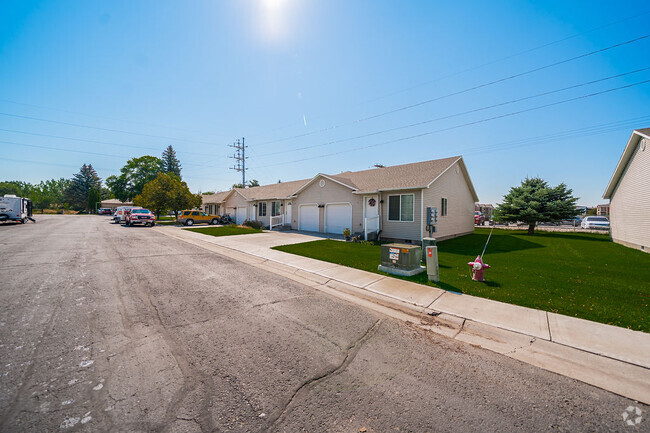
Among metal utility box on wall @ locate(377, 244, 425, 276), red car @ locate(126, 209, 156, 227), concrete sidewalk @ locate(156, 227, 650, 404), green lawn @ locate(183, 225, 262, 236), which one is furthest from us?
red car @ locate(126, 209, 156, 227)

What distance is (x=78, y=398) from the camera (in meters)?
2.52

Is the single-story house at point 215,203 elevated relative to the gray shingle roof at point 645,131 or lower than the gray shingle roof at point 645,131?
lower

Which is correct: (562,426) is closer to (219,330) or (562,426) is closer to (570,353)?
(570,353)

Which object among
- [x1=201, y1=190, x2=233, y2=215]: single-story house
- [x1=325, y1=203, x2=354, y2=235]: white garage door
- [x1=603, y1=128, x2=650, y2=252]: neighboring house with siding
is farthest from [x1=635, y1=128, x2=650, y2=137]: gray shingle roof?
[x1=201, y1=190, x2=233, y2=215]: single-story house

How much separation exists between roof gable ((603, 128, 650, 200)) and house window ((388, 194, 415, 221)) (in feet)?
35.9

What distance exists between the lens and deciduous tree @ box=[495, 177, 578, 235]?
20734 mm

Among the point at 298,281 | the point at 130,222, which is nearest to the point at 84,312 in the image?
Result: the point at 298,281

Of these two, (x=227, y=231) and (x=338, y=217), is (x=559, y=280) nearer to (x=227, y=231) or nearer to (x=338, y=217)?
(x=338, y=217)

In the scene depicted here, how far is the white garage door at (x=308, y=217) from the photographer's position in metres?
20.0

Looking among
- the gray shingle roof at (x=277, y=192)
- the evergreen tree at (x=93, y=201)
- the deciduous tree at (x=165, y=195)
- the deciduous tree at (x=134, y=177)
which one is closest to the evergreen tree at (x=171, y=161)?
the deciduous tree at (x=134, y=177)

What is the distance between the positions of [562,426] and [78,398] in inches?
190

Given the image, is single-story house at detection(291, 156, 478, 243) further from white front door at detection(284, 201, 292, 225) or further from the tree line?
the tree line

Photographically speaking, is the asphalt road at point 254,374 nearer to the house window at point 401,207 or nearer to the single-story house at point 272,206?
the house window at point 401,207

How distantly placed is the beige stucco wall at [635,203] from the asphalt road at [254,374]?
→ 15.5 m
